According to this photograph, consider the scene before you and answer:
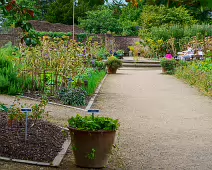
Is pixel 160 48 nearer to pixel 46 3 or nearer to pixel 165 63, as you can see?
pixel 165 63

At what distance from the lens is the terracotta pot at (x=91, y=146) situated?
6.48m

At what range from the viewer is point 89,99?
47.5 ft

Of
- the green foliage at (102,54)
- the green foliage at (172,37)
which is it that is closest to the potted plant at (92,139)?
the green foliage at (102,54)

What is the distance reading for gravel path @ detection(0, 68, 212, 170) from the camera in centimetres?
741

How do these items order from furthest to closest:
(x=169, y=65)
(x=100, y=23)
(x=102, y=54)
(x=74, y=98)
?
(x=100, y=23)
(x=102, y=54)
(x=169, y=65)
(x=74, y=98)

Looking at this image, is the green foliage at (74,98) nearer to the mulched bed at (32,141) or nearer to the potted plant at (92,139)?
the mulched bed at (32,141)

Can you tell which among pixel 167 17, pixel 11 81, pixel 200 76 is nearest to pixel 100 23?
pixel 167 17

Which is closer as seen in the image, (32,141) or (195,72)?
(32,141)

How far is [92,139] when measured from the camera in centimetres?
648

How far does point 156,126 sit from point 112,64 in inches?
625

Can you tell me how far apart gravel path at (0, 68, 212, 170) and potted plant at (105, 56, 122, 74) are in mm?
7416

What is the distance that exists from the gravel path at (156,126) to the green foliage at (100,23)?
107 feet

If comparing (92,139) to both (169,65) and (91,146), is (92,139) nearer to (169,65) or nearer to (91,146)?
(91,146)

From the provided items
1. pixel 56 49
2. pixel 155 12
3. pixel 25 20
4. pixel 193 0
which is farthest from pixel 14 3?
pixel 155 12
